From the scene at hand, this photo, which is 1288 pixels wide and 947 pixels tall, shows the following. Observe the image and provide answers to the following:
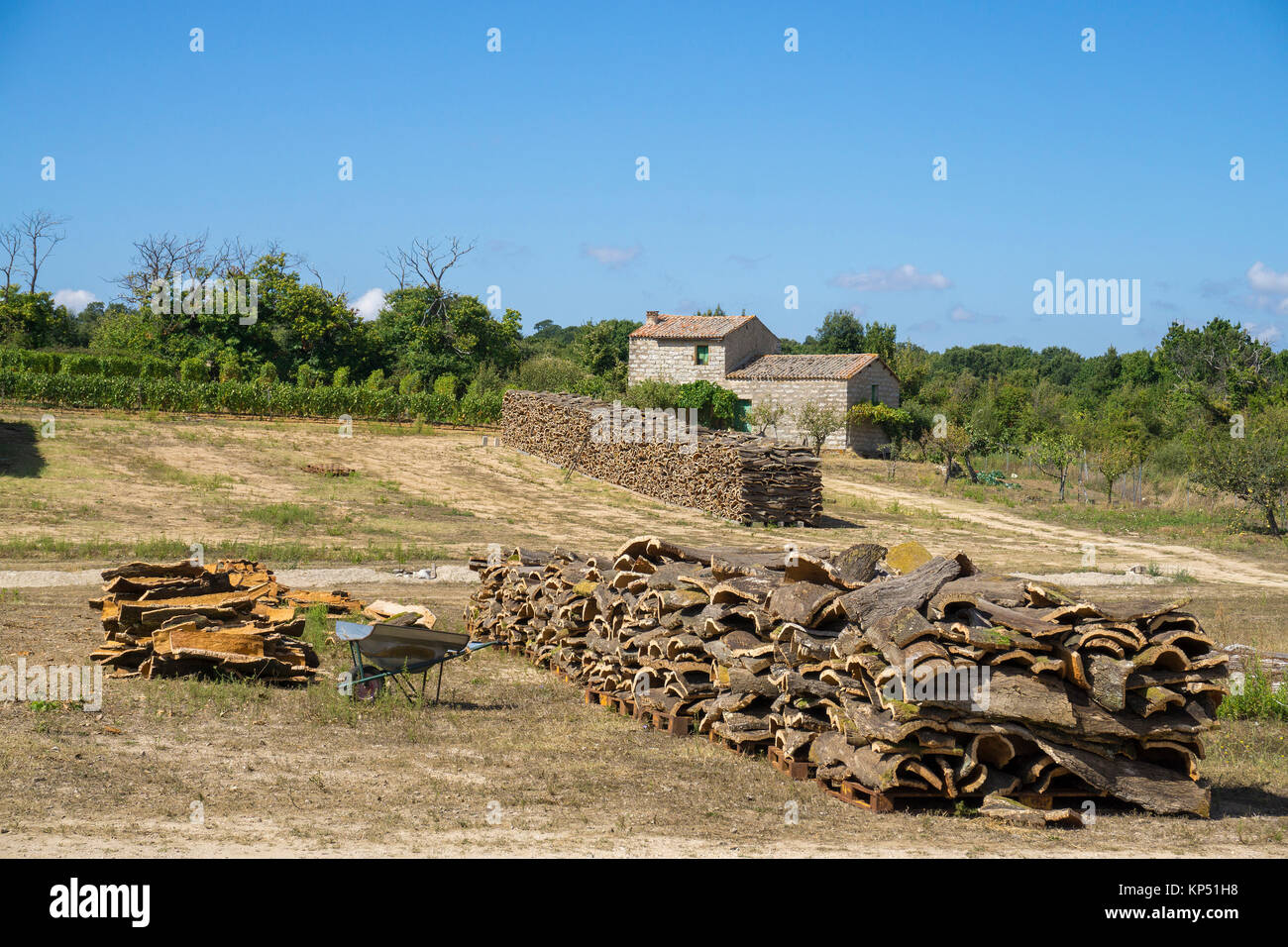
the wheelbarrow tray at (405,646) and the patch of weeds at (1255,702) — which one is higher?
the wheelbarrow tray at (405,646)

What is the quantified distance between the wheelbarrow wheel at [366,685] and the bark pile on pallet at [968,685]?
139 inches

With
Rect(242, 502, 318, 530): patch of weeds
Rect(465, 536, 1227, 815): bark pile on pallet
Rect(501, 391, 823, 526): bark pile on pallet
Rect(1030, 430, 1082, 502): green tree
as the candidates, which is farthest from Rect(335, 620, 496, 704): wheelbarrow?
Rect(1030, 430, 1082, 502): green tree

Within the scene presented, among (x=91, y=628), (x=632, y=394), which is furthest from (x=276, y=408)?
(x=91, y=628)

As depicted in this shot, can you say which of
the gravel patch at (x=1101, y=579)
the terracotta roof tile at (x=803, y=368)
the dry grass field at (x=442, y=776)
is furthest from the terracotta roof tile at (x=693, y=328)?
the dry grass field at (x=442, y=776)

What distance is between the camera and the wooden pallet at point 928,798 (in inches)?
261

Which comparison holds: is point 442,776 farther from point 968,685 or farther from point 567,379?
point 567,379

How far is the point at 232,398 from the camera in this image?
4066cm

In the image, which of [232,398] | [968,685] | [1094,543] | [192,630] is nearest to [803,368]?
[1094,543]

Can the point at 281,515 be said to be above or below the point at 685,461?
below

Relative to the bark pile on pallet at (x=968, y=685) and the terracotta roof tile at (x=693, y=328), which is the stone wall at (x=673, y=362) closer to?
the terracotta roof tile at (x=693, y=328)

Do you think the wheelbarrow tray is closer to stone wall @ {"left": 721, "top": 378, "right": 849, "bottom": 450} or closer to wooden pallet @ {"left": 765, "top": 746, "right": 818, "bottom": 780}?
wooden pallet @ {"left": 765, "top": 746, "right": 818, "bottom": 780}

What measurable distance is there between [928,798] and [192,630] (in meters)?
7.57
